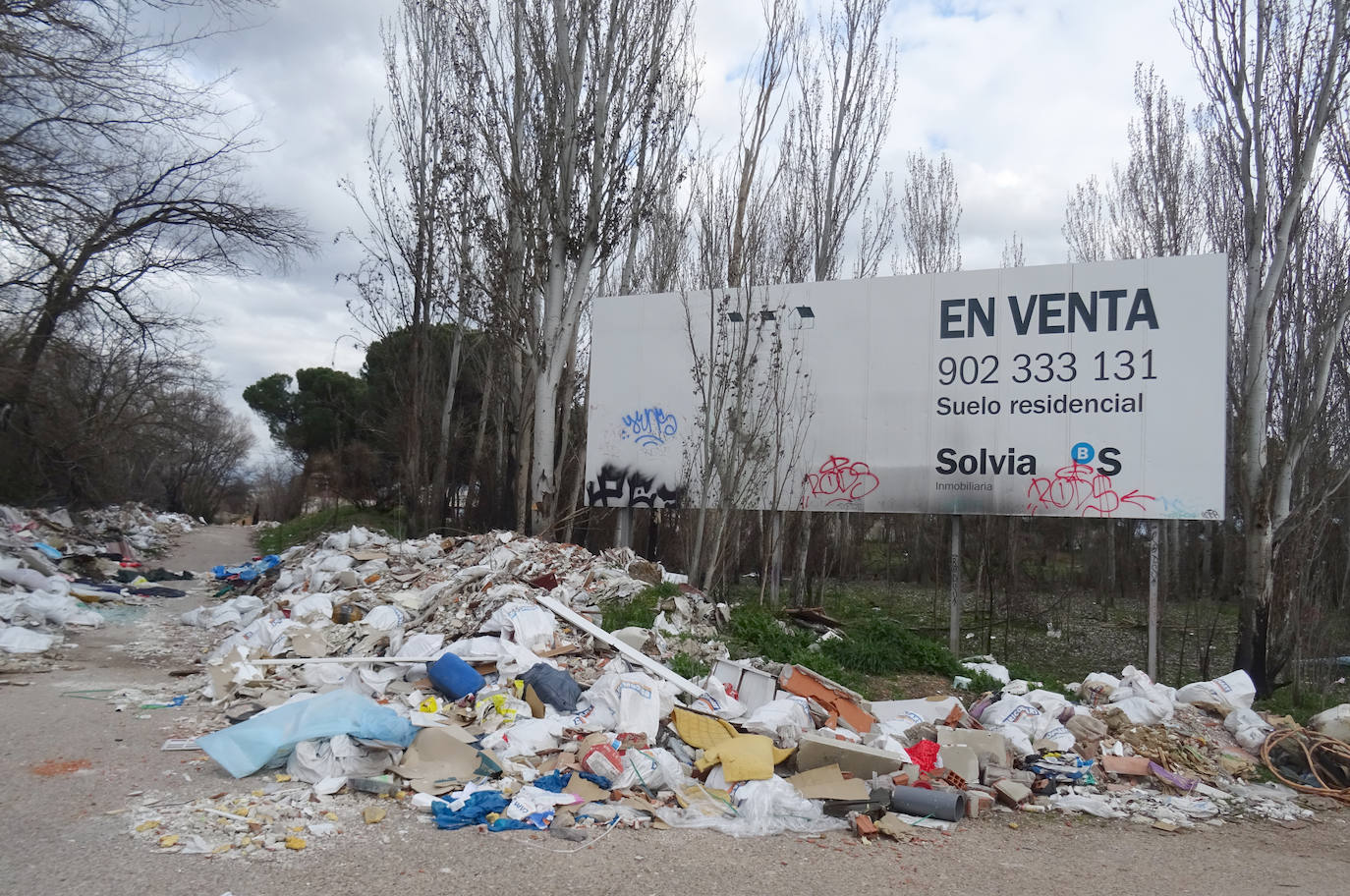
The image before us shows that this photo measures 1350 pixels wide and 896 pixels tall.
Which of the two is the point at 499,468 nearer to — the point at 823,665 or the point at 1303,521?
the point at 823,665

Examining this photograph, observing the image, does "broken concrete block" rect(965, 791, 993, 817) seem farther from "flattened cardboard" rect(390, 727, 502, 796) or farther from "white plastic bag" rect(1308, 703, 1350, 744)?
"white plastic bag" rect(1308, 703, 1350, 744)

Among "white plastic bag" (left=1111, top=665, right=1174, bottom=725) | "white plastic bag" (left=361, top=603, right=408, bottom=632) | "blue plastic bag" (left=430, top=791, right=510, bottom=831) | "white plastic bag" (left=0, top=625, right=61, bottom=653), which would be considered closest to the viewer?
"blue plastic bag" (left=430, top=791, right=510, bottom=831)

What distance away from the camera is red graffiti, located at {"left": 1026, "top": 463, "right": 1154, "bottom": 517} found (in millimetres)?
9523

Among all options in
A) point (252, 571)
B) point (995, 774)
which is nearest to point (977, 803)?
point (995, 774)

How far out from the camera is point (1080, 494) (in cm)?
973

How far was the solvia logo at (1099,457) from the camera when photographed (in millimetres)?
9609

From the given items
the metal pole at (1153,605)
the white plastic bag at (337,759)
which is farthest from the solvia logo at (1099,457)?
the white plastic bag at (337,759)

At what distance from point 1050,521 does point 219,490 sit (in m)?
43.2

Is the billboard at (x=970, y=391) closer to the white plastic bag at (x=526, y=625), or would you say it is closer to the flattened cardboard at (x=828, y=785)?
the white plastic bag at (x=526, y=625)

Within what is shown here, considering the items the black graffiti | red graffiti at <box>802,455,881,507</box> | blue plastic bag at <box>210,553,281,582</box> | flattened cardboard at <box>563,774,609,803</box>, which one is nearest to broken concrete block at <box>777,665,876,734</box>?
flattened cardboard at <box>563,774,609,803</box>

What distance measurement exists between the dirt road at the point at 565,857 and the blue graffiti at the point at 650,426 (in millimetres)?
6979

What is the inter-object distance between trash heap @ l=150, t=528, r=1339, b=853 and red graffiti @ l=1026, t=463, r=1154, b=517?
6.64 feet

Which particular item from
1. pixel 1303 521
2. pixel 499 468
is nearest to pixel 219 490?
pixel 499 468

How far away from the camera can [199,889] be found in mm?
3656
